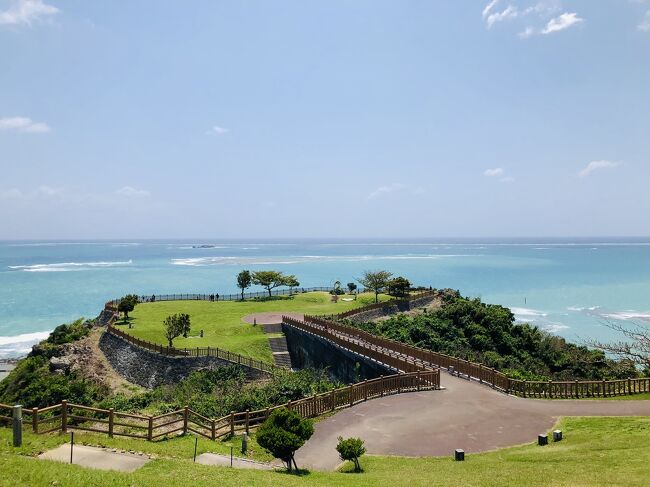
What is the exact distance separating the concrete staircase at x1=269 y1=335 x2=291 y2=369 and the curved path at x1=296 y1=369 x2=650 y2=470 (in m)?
18.6

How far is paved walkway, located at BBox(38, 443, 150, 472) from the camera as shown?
12.9 m

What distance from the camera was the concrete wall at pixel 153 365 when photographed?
1403 inches

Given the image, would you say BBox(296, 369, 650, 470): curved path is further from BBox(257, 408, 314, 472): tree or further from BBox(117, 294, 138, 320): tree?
BBox(117, 294, 138, 320): tree

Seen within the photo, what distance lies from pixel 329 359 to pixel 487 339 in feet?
62.8

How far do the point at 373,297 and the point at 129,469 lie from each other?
50.2 m

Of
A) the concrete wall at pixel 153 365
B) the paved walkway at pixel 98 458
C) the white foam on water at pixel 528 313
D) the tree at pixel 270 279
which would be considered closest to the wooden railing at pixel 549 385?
the concrete wall at pixel 153 365

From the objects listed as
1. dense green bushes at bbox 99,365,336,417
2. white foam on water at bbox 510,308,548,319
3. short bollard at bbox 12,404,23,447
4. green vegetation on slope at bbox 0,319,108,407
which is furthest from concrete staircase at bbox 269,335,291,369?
white foam on water at bbox 510,308,548,319

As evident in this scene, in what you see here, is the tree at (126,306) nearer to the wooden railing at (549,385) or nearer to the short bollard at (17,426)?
the wooden railing at (549,385)

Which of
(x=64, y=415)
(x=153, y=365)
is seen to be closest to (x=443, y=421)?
(x=64, y=415)

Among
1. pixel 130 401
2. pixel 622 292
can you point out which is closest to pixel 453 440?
pixel 130 401

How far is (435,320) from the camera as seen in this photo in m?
50.2

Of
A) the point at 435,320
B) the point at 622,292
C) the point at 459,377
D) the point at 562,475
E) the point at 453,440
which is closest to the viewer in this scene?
the point at 562,475

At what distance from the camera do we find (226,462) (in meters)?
14.5

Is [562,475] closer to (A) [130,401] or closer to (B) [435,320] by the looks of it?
(A) [130,401]
